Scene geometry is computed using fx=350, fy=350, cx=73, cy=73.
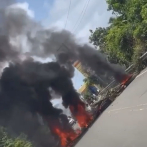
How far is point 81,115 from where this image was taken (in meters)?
26.2

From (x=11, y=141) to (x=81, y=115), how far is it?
13.0 m

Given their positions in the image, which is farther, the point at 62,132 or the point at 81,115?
the point at 81,115

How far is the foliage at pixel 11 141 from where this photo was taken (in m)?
29.8

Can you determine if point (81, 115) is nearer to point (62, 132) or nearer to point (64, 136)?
point (62, 132)

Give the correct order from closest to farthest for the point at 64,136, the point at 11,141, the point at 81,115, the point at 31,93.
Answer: the point at 64,136 → the point at 81,115 → the point at 31,93 → the point at 11,141

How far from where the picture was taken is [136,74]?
29594 millimetres

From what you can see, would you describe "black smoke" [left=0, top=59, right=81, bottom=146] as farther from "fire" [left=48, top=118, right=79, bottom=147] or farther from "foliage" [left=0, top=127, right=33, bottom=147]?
"foliage" [left=0, top=127, right=33, bottom=147]

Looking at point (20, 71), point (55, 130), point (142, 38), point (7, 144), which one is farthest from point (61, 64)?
point (7, 144)

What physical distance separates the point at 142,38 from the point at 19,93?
14030 mm

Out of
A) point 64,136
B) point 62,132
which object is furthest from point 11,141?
point 64,136

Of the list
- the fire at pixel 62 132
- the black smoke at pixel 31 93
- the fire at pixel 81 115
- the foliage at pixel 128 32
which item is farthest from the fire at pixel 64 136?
the foliage at pixel 128 32

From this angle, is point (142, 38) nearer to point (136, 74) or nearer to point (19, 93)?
point (136, 74)

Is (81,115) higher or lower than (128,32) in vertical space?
lower

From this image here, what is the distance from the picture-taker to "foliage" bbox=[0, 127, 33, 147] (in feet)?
97.6
